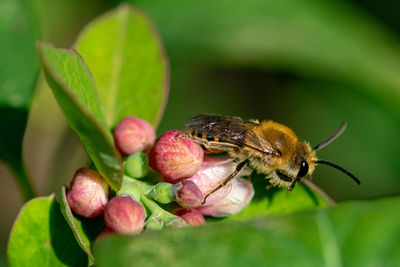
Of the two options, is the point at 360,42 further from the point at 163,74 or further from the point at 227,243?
the point at 227,243

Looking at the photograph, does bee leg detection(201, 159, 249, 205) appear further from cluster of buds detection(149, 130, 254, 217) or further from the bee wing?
the bee wing

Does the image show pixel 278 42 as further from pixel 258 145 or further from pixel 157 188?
pixel 157 188

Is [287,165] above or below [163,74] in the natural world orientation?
below

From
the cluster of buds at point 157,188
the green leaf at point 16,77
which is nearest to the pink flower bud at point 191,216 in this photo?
the cluster of buds at point 157,188

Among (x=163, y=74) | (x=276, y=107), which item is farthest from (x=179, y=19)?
(x=163, y=74)

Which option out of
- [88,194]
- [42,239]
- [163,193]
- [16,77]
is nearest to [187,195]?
[163,193]

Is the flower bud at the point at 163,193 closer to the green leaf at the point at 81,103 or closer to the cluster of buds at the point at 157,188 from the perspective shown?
the cluster of buds at the point at 157,188
